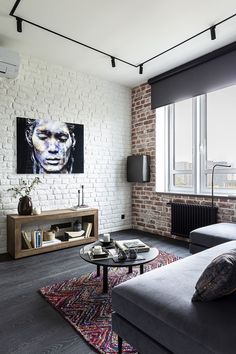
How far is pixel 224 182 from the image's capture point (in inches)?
147

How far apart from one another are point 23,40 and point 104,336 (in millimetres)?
3395

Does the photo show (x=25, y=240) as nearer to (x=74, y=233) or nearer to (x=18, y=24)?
(x=74, y=233)

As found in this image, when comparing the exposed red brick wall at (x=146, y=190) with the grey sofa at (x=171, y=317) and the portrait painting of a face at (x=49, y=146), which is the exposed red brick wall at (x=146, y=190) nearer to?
the portrait painting of a face at (x=49, y=146)

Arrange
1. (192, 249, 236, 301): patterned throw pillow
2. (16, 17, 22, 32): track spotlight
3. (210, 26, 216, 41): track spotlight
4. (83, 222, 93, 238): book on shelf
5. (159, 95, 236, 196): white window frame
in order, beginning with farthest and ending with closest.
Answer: (159, 95, 236, 196): white window frame
(83, 222, 93, 238): book on shelf
(210, 26, 216, 41): track spotlight
(16, 17, 22, 32): track spotlight
(192, 249, 236, 301): patterned throw pillow

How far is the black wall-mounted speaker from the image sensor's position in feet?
14.4

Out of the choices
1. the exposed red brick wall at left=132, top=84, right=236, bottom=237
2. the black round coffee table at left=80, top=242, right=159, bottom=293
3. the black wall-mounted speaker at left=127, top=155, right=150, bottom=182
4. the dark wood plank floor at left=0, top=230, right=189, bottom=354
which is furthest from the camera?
the black wall-mounted speaker at left=127, top=155, right=150, bottom=182

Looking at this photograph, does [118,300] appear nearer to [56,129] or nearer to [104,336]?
[104,336]

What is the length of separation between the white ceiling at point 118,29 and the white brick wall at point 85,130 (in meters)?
0.37

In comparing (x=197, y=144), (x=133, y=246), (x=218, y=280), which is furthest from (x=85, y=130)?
(x=218, y=280)

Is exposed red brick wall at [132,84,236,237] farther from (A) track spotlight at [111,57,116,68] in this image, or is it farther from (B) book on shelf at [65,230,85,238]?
(B) book on shelf at [65,230,85,238]

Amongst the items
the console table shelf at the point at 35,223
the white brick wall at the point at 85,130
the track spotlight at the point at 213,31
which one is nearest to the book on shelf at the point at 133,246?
the console table shelf at the point at 35,223

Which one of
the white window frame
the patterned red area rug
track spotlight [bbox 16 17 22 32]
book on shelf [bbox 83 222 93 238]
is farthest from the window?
track spotlight [bbox 16 17 22 32]

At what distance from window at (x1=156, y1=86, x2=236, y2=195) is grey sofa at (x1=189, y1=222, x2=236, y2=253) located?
3.33ft

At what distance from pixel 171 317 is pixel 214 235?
1.71 meters
